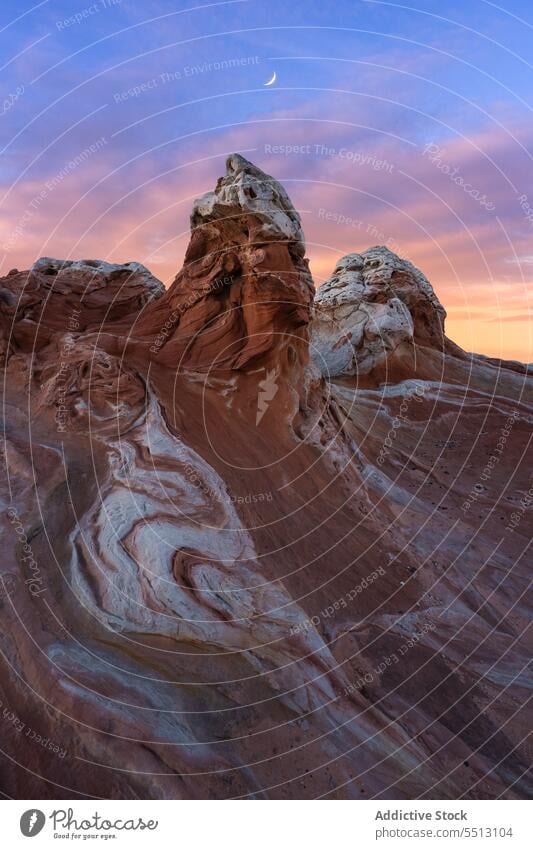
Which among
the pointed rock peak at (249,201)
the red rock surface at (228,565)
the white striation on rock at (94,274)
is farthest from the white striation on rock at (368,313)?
the pointed rock peak at (249,201)

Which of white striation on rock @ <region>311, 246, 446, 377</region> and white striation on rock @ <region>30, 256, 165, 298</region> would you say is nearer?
white striation on rock @ <region>30, 256, 165, 298</region>

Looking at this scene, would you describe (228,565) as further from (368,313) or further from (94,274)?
(368,313)

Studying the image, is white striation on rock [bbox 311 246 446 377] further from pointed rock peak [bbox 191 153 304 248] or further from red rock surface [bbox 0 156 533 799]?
pointed rock peak [bbox 191 153 304 248]

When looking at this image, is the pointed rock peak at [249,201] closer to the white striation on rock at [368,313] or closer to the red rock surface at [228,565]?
the red rock surface at [228,565]

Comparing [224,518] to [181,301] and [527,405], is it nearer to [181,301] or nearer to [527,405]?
[181,301]

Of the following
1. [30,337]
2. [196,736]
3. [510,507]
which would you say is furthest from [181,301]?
[510,507]

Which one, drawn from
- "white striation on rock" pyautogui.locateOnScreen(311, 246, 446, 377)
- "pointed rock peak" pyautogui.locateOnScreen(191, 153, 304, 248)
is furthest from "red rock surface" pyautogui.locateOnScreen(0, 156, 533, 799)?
"white striation on rock" pyautogui.locateOnScreen(311, 246, 446, 377)
